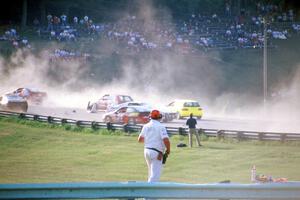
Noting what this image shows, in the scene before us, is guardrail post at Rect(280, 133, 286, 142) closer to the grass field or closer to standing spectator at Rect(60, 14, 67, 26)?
the grass field

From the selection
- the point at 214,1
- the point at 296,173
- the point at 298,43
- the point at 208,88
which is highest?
the point at 214,1

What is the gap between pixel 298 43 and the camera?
64.8 meters

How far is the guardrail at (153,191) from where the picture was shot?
11359 millimetres

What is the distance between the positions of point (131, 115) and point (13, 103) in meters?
9.47

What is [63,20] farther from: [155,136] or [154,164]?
[154,164]

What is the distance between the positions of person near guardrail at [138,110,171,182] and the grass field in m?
7.70

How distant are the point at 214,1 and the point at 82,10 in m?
12.7

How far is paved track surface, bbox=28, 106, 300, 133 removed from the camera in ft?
127

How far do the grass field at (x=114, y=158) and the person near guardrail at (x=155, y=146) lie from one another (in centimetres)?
770

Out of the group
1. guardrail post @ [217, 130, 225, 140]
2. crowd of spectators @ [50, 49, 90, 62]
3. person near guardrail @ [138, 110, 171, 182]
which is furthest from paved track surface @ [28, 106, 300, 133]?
person near guardrail @ [138, 110, 171, 182]

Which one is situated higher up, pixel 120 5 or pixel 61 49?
pixel 120 5

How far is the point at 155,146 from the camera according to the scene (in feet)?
47.9

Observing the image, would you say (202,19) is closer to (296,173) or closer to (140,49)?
(140,49)

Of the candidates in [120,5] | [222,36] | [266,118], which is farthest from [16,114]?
[120,5]
